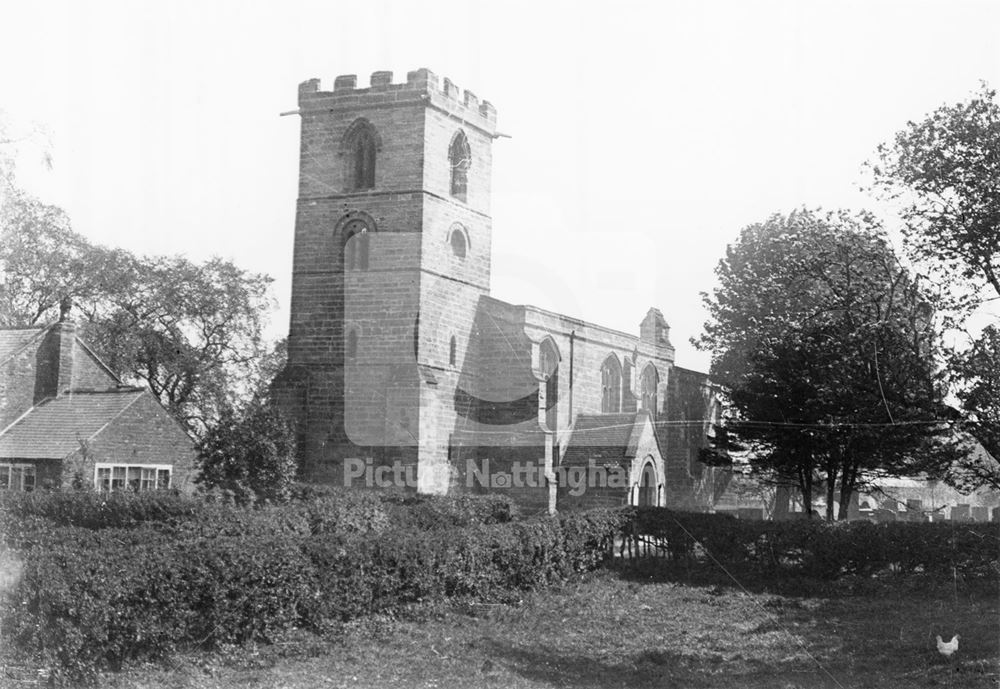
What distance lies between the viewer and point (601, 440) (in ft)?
137

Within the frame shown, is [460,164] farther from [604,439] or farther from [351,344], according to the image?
[604,439]

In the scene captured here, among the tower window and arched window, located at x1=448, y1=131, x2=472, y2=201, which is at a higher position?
arched window, located at x1=448, y1=131, x2=472, y2=201

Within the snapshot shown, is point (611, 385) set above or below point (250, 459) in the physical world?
above

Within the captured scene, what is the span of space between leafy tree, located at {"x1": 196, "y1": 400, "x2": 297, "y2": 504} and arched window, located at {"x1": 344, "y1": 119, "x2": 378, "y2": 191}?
1106 centimetres

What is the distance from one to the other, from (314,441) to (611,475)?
10.7 m

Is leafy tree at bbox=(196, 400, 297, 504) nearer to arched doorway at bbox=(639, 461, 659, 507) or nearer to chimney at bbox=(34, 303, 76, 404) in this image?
chimney at bbox=(34, 303, 76, 404)

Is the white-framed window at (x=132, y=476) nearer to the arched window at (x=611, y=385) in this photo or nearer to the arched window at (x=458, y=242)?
the arched window at (x=458, y=242)

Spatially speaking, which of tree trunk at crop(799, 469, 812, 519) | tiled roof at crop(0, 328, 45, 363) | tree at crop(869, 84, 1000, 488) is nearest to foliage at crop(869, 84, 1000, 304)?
tree at crop(869, 84, 1000, 488)

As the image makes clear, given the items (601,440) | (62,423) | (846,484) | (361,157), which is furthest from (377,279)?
(846,484)

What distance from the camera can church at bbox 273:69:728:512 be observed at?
3750cm

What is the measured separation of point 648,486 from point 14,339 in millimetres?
23030

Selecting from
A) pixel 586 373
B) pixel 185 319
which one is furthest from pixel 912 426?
pixel 185 319

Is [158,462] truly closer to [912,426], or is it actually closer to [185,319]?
[185,319]

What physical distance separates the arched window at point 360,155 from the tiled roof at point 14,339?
12045 mm
